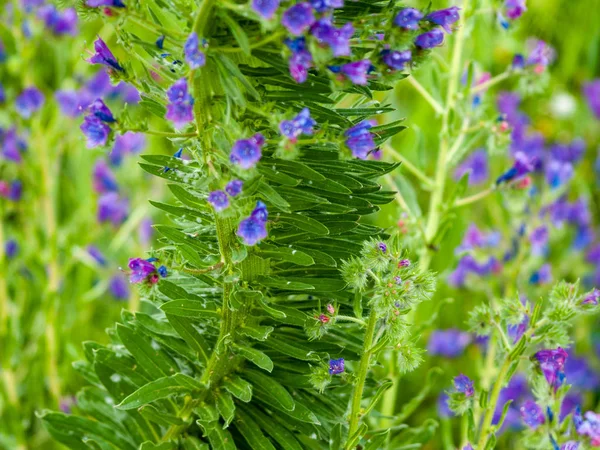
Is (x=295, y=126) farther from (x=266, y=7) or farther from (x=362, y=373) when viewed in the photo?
(x=362, y=373)

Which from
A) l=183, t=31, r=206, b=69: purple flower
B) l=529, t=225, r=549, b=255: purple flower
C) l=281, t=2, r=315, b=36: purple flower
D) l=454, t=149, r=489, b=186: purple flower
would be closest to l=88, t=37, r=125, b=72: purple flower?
l=183, t=31, r=206, b=69: purple flower

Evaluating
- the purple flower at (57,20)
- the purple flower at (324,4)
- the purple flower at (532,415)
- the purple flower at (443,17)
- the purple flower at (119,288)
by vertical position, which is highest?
the purple flower at (57,20)

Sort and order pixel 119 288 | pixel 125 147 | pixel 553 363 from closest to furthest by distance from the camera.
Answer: pixel 553 363 < pixel 119 288 < pixel 125 147

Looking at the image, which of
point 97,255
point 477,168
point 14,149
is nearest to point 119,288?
point 97,255

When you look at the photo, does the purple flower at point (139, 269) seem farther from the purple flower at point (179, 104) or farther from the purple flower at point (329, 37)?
the purple flower at point (329, 37)

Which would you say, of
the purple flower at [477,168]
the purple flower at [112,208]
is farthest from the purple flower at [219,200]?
the purple flower at [477,168]

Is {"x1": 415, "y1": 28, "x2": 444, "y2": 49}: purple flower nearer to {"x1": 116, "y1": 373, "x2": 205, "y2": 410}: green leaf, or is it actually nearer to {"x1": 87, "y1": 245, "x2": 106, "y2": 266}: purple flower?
{"x1": 116, "y1": 373, "x2": 205, "y2": 410}: green leaf

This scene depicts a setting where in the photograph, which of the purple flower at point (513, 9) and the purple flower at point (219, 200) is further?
the purple flower at point (513, 9)
